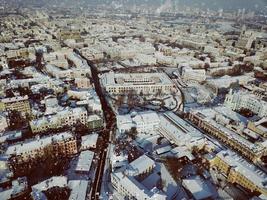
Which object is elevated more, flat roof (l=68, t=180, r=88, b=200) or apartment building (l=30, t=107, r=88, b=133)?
apartment building (l=30, t=107, r=88, b=133)

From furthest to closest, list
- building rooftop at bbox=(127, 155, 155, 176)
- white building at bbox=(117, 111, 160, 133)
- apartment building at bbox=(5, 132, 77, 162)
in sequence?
white building at bbox=(117, 111, 160, 133)
apartment building at bbox=(5, 132, 77, 162)
building rooftop at bbox=(127, 155, 155, 176)

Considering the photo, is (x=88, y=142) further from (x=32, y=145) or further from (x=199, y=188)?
(x=199, y=188)

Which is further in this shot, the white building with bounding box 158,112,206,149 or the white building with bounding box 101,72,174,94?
the white building with bounding box 101,72,174,94

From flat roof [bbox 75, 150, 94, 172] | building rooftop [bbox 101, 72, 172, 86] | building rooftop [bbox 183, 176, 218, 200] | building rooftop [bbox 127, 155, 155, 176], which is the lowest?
building rooftop [bbox 183, 176, 218, 200]

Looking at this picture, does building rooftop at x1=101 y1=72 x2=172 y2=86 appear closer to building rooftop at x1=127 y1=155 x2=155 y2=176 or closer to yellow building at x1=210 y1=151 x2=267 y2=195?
building rooftop at x1=127 y1=155 x2=155 y2=176

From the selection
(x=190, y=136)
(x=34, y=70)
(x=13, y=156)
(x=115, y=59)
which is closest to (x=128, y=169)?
(x=190, y=136)

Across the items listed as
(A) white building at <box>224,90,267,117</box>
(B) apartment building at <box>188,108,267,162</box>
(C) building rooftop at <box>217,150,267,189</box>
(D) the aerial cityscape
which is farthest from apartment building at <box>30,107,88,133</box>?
(A) white building at <box>224,90,267,117</box>

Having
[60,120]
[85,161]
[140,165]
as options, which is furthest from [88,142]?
[140,165]

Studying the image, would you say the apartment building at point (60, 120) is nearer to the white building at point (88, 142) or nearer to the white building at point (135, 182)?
the white building at point (88, 142)

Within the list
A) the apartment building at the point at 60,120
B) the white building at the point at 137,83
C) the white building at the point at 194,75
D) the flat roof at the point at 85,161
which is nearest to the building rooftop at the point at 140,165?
the flat roof at the point at 85,161
